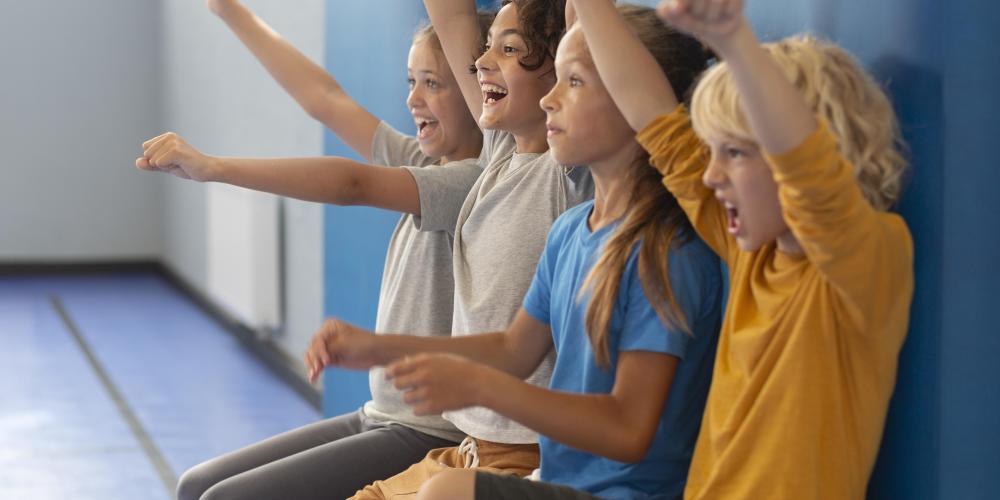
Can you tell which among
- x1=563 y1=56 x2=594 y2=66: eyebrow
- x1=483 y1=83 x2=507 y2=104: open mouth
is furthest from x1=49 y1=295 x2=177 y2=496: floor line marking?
x1=563 y1=56 x2=594 y2=66: eyebrow

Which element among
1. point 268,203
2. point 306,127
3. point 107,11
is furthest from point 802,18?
point 107,11

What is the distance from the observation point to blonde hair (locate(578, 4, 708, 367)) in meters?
1.32

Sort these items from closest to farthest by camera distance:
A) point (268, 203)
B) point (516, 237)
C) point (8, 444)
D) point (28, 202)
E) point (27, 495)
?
point (516, 237) < point (27, 495) < point (8, 444) < point (268, 203) < point (28, 202)

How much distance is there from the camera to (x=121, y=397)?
3.96 meters

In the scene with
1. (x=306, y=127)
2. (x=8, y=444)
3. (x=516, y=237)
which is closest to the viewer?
(x=516, y=237)

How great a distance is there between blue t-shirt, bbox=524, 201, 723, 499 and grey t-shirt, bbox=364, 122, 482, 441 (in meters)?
0.45

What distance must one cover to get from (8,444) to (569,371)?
2.51m

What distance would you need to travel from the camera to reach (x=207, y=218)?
556cm

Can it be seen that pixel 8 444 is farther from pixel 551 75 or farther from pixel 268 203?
pixel 551 75

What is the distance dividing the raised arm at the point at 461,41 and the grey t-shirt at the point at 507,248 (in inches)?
8.1

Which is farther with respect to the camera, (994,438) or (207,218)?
(207,218)

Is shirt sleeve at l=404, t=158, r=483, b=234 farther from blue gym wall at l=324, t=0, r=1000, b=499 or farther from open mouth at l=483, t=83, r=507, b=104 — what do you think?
blue gym wall at l=324, t=0, r=1000, b=499

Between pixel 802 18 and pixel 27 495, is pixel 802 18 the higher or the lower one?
the higher one

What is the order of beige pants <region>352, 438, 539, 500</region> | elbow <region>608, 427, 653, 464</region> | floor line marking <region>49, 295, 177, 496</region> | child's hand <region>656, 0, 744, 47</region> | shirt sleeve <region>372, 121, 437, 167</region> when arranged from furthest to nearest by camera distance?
1. floor line marking <region>49, 295, 177, 496</region>
2. shirt sleeve <region>372, 121, 437, 167</region>
3. beige pants <region>352, 438, 539, 500</region>
4. elbow <region>608, 427, 653, 464</region>
5. child's hand <region>656, 0, 744, 47</region>
